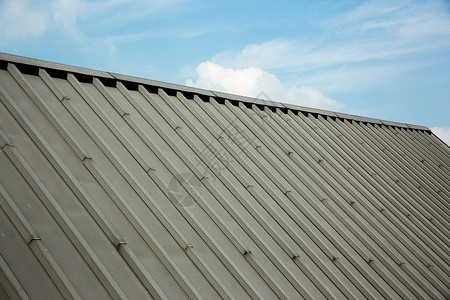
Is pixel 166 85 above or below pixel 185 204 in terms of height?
above

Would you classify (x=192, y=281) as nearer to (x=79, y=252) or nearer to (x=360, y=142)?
(x=79, y=252)

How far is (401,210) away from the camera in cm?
992

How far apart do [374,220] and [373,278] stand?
1901mm

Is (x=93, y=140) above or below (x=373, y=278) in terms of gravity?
above

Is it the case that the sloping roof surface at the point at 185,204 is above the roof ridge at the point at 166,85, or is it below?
below

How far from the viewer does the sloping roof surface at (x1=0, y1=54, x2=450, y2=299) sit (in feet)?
14.6

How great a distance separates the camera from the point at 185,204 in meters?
6.02

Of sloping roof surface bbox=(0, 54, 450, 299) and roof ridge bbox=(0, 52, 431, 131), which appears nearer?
sloping roof surface bbox=(0, 54, 450, 299)

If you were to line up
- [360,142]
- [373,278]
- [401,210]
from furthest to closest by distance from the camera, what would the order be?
[360,142] → [401,210] → [373,278]

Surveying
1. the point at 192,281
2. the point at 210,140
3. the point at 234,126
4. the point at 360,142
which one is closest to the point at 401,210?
the point at 360,142

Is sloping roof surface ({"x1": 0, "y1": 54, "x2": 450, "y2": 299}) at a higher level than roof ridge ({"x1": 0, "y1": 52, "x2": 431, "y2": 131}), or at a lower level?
lower

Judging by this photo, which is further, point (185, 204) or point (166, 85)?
point (166, 85)

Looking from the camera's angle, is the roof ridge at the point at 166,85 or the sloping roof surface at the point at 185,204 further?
the roof ridge at the point at 166,85

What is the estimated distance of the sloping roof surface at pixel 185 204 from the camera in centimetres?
446
